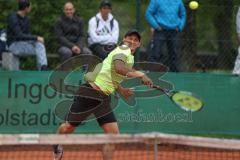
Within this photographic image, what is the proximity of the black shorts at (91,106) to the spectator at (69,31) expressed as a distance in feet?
8.45

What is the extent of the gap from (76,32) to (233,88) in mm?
2686

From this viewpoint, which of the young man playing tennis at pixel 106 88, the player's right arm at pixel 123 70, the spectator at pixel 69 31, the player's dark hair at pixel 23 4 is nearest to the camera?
the player's right arm at pixel 123 70

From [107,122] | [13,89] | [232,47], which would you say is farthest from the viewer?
[232,47]

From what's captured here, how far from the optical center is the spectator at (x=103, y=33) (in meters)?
11.8

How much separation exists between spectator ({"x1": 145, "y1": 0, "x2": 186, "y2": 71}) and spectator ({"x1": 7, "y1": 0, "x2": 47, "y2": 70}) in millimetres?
1766

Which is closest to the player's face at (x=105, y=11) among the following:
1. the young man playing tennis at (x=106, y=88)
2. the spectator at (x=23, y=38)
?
the spectator at (x=23, y=38)

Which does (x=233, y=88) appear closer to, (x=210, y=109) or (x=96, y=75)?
(x=210, y=109)

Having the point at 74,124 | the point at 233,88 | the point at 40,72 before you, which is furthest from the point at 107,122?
the point at 233,88

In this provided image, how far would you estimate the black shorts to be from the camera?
29.4 ft

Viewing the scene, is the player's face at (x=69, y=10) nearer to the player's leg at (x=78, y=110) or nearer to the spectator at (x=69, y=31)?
the spectator at (x=69, y=31)

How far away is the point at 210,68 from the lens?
12.5 m

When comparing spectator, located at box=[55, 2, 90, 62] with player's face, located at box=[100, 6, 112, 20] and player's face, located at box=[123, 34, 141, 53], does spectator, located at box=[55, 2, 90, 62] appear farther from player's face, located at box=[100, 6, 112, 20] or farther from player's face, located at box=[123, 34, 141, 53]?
player's face, located at box=[123, 34, 141, 53]

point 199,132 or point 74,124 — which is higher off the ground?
point 74,124

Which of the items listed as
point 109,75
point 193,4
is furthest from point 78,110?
point 193,4
